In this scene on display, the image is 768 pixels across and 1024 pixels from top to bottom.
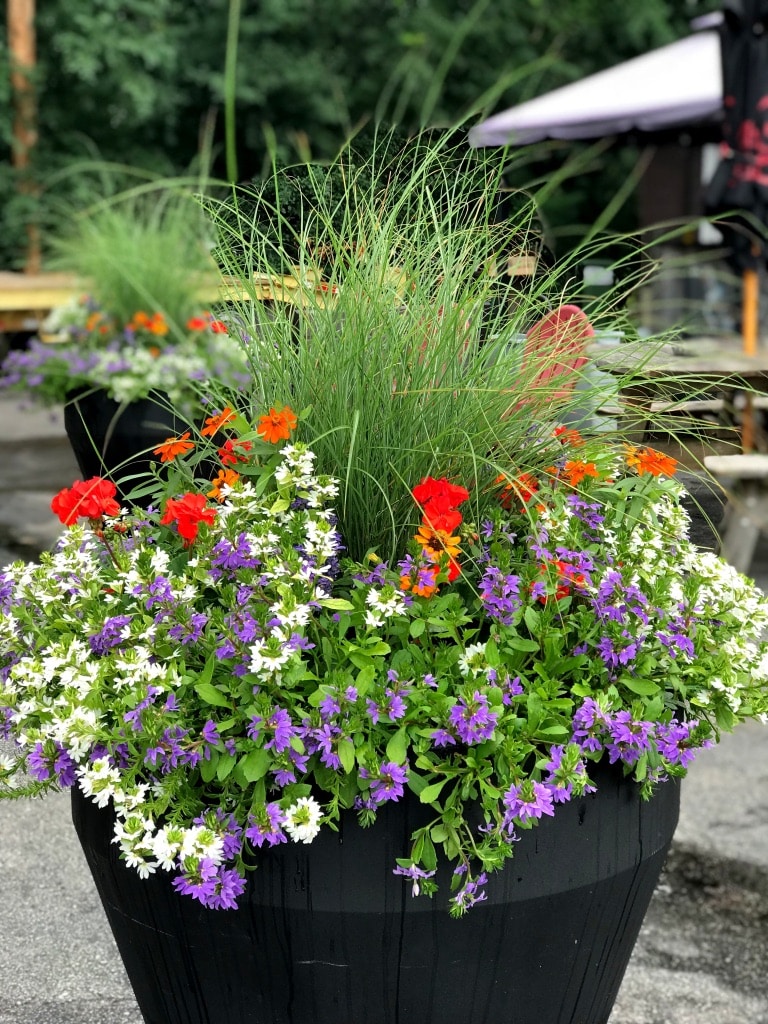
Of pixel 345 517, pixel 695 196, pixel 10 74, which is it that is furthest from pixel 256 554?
pixel 695 196

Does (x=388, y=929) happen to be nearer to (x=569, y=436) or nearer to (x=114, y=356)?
(x=569, y=436)

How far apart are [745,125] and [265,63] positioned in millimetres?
9406

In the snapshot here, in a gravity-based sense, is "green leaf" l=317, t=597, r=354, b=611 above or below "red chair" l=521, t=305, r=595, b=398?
below

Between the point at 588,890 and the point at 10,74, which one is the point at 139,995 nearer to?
the point at 588,890

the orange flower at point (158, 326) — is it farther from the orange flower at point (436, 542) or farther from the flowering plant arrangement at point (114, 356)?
the orange flower at point (436, 542)

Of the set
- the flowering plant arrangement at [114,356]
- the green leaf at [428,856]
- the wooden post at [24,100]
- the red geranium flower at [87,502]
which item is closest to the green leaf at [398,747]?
the green leaf at [428,856]

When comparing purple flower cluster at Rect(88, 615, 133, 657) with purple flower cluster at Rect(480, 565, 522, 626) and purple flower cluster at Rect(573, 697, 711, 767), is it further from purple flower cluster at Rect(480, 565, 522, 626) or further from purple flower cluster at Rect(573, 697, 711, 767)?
purple flower cluster at Rect(573, 697, 711, 767)

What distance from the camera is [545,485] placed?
1.81 m

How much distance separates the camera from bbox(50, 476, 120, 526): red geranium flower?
69.0 inches

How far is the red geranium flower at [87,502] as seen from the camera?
5.75ft

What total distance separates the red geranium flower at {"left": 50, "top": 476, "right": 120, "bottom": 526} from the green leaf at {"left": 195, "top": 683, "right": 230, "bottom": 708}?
1.23 feet

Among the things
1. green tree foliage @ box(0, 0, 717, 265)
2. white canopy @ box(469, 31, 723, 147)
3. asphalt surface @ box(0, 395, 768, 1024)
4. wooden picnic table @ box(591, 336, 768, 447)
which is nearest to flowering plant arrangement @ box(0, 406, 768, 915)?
wooden picnic table @ box(591, 336, 768, 447)

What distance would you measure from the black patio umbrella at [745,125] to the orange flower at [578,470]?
440 cm

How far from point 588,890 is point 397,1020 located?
1.01 feet
